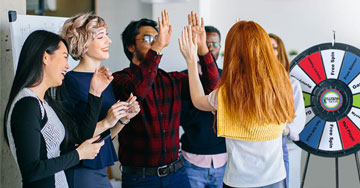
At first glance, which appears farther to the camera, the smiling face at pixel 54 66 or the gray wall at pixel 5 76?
the gray wall at pixel 5 76

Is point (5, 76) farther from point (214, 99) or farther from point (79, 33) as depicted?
point (214, 99)

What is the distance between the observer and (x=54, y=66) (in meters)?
1.50

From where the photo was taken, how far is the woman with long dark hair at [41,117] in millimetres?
1345

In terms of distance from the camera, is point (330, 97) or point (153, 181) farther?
point (330, 97)

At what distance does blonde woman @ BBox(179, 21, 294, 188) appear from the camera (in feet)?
5.26

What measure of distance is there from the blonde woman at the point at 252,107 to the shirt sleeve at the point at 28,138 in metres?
0.72

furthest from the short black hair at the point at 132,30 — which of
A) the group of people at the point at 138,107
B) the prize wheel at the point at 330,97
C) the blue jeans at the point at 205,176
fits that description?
the prize wheel at the point at 330,97

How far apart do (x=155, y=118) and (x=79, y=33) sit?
555 millimetres

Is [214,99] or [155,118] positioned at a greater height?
[214,99]

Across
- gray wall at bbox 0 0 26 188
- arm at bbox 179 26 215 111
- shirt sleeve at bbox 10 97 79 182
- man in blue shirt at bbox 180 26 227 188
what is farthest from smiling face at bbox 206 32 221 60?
shirt sleeve at bbox 10 97 79 182

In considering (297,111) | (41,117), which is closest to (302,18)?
(297,111)

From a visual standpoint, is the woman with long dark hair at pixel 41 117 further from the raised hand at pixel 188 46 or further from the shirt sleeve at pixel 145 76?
the raised hand at pixel 188 46

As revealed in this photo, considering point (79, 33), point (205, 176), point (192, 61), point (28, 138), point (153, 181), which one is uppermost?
point (79, 33)

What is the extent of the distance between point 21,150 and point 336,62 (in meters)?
2.17
